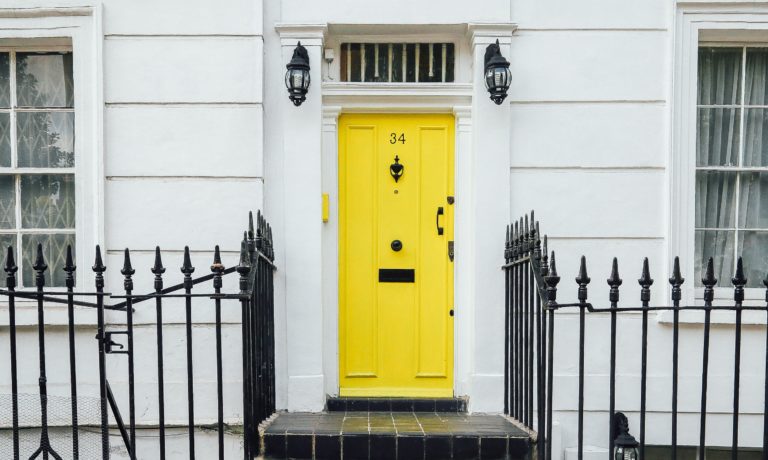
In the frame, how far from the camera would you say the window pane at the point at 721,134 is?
16.6ft

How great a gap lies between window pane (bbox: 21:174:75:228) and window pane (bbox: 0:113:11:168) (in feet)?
0.57

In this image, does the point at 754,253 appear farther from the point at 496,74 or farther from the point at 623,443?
the point at 496,74

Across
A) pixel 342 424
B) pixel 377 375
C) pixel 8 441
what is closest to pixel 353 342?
pixel 377 375

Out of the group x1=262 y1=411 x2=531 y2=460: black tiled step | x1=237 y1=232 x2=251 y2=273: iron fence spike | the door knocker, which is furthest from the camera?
the door knocker

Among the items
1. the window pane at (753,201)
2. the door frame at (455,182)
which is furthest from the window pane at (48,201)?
the window pane at (753,201)

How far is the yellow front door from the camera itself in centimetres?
509

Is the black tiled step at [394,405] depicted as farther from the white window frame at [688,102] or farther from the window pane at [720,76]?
the window pane at [720,76]

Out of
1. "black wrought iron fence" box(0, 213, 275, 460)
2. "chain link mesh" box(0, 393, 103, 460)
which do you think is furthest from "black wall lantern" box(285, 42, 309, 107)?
"chain link mesh" box(0, 393, 103, 460)

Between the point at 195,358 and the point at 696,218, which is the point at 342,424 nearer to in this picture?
the point at 195,358

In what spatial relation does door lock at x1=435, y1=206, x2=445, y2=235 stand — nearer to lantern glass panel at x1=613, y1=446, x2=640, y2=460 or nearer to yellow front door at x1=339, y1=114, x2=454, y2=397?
yellow front door at x1=339, y1=114, x2=454, y2=397

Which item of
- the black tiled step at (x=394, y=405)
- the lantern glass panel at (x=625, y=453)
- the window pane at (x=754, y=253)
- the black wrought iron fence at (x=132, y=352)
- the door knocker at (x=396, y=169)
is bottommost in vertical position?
the lantern glass panel at (x=625, y=453)

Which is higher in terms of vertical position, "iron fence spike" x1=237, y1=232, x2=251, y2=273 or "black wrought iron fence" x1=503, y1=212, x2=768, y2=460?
"iron fence spike" x1=237, y1=232, x2=251, y2=273

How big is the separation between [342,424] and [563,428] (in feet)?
5.14

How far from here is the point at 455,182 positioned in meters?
5.07
